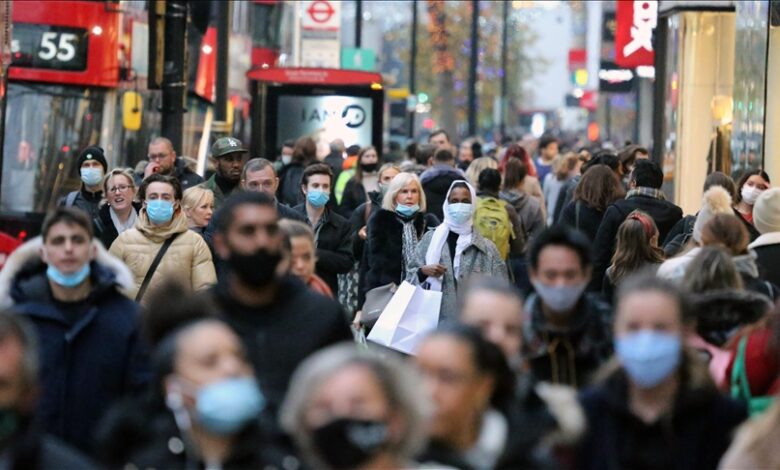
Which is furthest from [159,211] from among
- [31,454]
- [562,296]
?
[31,454]

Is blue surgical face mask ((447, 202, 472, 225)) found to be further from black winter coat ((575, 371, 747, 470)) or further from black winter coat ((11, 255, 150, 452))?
black winter coat ((575, 371, 747, 470))

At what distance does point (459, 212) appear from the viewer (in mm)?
13234

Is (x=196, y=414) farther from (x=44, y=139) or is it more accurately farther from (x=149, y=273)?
(x=44, y=139)

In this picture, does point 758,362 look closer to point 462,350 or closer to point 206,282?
point 462,350

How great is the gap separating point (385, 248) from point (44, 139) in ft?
26.8

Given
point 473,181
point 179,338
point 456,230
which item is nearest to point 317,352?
point 179,338

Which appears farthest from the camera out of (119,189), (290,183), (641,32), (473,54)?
(473,54)

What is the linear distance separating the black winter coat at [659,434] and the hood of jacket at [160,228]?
5.32 meters

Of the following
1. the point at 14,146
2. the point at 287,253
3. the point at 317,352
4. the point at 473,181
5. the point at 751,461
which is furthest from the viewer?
the point at 14,146

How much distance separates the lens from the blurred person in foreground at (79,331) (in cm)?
760

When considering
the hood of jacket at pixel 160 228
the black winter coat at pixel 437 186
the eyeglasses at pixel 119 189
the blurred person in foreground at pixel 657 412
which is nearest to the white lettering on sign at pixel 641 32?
the black winter coat at pixel 437 186

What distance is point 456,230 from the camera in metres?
13.3

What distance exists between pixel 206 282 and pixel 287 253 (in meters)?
2.90

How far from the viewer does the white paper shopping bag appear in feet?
41.5
